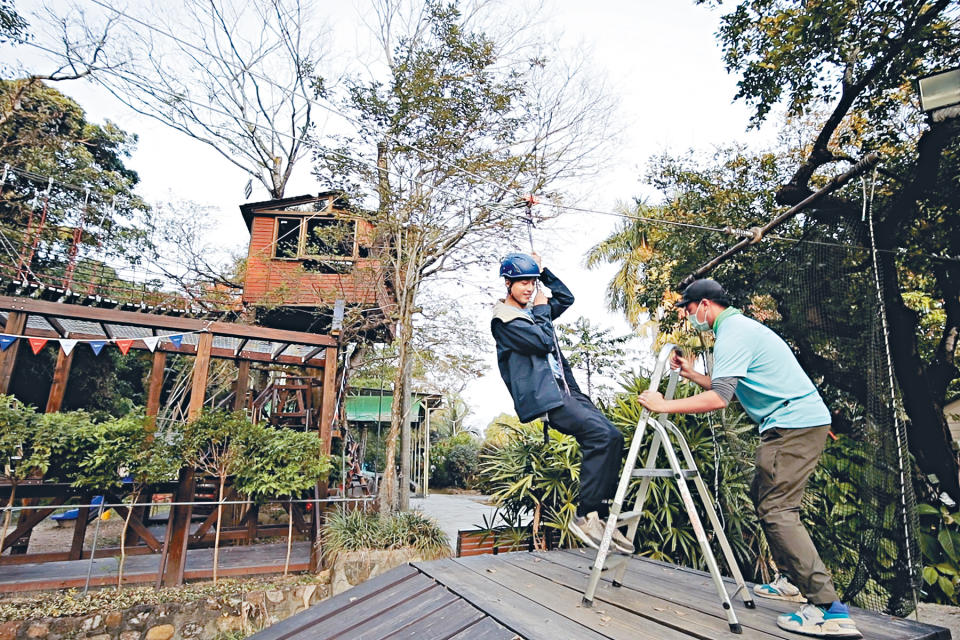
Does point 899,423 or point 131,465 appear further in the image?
point 131,465

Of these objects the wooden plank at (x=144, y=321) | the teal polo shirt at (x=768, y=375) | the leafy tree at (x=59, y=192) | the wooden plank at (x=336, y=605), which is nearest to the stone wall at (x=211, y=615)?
the wooden plank at (x=336, y=605)

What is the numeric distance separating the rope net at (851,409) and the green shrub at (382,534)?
5059 mm

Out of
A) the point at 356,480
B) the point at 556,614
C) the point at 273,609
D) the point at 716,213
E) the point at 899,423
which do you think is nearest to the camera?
the point at 556,614

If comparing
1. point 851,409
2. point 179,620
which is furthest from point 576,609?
point 179,620

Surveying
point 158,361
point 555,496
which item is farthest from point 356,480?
point 555,496

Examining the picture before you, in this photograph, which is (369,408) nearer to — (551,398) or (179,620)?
(179,620)

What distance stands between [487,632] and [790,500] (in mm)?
1463

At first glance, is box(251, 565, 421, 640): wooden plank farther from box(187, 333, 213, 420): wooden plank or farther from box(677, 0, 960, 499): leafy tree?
box(187, 333, 213, 420): wooden plank

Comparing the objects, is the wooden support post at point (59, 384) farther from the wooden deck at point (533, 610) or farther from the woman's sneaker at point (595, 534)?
the woman's sneaker at point (595, 534)

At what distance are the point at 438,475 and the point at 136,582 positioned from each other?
61.5ft

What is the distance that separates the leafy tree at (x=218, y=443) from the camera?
751 cm

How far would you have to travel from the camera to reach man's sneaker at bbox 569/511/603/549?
2527mm

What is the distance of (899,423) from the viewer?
3.19 m

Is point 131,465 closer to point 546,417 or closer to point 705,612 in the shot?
point 546,417
